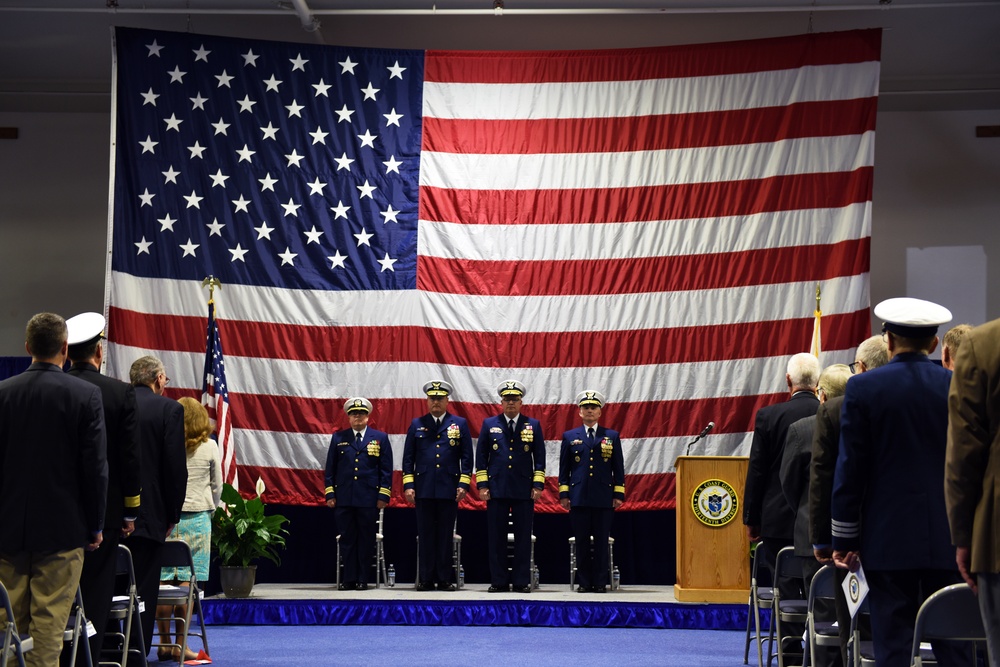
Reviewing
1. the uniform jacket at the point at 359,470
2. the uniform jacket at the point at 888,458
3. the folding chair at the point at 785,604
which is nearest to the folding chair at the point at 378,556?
the uniform jacket at the point at 359,470

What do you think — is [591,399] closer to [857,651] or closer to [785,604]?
[785,604]

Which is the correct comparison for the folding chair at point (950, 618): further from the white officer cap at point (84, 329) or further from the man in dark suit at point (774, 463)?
the white officer cap at point (84, 329)

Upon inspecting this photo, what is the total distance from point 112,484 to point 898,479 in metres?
2.93

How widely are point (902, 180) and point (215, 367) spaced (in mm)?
6795

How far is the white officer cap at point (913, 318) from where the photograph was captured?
3.54 meters

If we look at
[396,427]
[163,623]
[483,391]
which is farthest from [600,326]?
[163,623]

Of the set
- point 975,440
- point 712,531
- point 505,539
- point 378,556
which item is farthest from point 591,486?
point 975,440

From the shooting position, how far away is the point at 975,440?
104 inches

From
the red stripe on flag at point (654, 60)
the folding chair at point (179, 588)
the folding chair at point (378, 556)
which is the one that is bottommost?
the folding chair at point (378, 556)

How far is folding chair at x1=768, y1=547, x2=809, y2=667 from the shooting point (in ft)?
16.3

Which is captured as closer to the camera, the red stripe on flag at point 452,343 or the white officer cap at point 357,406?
the white officer cap at point 357,406

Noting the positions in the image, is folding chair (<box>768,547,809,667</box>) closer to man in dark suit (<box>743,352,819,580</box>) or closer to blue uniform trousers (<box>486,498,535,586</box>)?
man in dark suit (<box>743,352,819,580</box>)

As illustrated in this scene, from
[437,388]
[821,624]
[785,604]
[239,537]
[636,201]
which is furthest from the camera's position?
[636,201]

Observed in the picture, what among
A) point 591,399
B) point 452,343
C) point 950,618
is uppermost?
point 452,343
